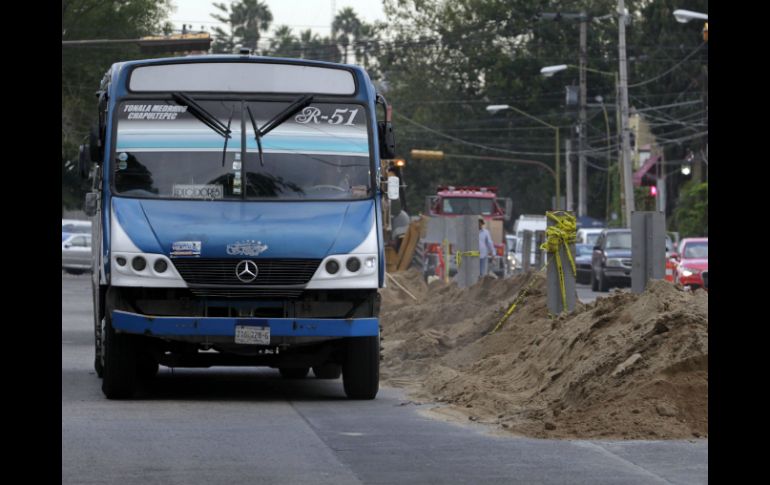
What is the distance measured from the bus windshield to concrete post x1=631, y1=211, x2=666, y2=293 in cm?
425

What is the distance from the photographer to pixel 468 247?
2823 centimetres

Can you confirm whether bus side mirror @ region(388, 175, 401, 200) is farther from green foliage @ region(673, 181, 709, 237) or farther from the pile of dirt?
green foliage @ region(673, 181, 709, 237)

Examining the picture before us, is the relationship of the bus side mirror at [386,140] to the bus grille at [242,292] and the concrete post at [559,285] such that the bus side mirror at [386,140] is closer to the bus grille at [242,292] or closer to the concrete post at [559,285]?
the bus grille at [242,292]

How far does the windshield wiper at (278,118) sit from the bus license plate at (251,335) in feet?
5.53

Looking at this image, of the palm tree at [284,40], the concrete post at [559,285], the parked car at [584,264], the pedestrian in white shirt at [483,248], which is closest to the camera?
the concrete post at [559,285]

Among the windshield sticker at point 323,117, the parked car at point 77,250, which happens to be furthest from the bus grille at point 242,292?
the parked car at point 77,250

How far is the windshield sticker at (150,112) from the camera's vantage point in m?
15.0

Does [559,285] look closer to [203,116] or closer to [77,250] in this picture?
[203,116]

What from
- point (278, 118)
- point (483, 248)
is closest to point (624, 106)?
point (483, 248)

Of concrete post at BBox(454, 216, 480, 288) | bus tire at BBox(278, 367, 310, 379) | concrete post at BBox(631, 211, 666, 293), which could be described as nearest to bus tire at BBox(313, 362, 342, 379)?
bus tire at BBox(278, 367, 310, 379)
